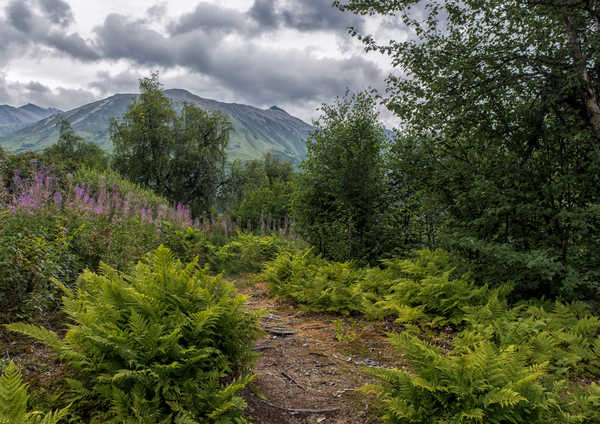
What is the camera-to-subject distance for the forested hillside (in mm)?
2314

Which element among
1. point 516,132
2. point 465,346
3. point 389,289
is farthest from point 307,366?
point 516,132

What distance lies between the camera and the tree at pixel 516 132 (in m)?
4.80

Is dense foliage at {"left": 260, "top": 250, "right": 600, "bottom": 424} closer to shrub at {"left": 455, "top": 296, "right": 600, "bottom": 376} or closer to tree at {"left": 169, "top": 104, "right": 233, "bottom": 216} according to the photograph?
shrub at {"left": 455, "top": 296, "right": 600, "bottom": 376}

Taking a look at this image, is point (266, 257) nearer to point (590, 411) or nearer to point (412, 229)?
point (412, 229)

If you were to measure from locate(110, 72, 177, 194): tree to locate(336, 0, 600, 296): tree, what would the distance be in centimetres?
2587

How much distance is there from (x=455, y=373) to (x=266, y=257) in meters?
7.74

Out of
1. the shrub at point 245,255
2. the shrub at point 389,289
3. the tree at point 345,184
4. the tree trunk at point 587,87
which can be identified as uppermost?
the tree trunk at point 587,87

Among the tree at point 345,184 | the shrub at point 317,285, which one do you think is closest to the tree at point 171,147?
the tree at point 345,184

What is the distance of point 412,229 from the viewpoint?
27.4 feet

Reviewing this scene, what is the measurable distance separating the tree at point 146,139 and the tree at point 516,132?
2587 centimetres

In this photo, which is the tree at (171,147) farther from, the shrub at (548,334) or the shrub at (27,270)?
the shrub at (548,334)

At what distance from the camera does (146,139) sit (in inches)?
1099

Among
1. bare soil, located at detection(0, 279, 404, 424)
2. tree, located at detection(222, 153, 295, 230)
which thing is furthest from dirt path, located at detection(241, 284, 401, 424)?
tree, located at detection(222, 153, 295, 230)

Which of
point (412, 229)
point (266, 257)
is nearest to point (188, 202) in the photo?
point (266, 257)
